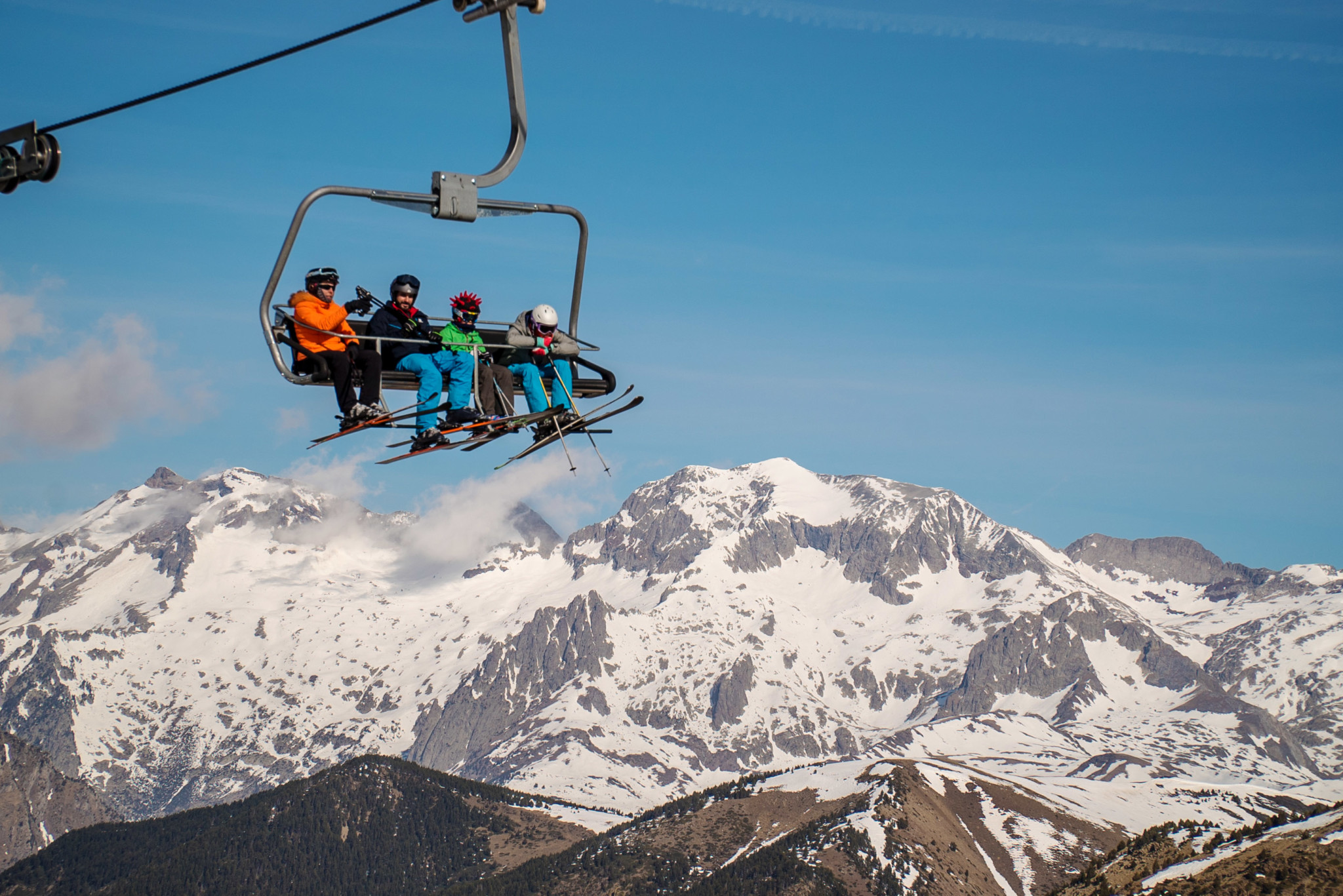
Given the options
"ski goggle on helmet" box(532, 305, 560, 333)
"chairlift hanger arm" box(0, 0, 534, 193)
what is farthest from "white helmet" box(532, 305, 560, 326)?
"chairlift hanger arm" box(0, 0, 534, 193)

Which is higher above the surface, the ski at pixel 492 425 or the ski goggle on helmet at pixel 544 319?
the ski goggle on helmet at pixel 544 319

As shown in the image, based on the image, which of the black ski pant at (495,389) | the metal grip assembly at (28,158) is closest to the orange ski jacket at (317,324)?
the black ski pant at (495,389)

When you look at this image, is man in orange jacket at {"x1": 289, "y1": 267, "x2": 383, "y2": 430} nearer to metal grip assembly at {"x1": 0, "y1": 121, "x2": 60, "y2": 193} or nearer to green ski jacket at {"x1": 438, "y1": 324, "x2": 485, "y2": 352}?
green ski jacket at {"x1": 438, "y1": 324, "x2": 485, "y2": 352}

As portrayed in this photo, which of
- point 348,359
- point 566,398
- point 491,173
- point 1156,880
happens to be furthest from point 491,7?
point 1156,880

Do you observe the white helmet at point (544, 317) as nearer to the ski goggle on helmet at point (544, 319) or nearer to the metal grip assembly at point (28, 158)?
the ski goggle on helmet at point (544, 319)

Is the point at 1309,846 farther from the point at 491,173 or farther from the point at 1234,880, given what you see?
the point at 491,173

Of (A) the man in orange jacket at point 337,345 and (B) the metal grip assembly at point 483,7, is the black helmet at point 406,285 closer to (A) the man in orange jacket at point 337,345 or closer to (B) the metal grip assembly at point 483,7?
(A) the man in orange jacket at point 337,345

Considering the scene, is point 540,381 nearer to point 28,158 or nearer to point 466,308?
point 466,308

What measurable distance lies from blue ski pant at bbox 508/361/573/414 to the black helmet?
7.10 ft

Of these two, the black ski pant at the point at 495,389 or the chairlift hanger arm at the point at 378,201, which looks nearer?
the chairlift hanger arm at the point at 378,201

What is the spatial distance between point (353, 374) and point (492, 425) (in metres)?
2.49

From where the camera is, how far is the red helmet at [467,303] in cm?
2542

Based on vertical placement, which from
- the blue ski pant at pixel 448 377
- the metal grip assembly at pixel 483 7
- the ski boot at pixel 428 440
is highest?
the metal grip assembly at pixel 483 7

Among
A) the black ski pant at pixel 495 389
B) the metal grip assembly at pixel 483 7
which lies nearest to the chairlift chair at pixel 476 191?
the metal grip assembly at pixel 483 7
